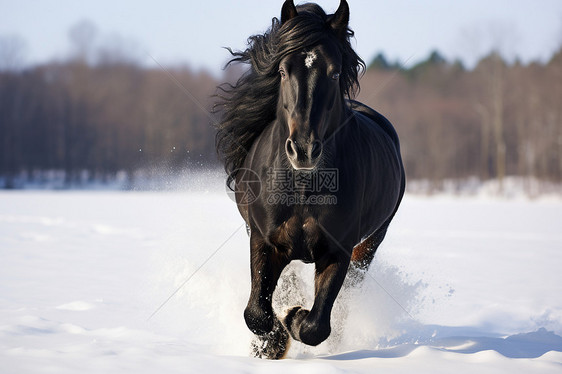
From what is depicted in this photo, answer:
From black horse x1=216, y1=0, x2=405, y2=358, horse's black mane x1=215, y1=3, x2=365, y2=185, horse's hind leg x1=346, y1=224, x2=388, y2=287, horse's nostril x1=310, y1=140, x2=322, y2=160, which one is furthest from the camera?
horse's hind leg x1=346, y1=224, x2=388, y2=287

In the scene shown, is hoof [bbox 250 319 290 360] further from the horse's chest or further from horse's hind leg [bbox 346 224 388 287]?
horse's hind leg [bbox 346 224 388 287]

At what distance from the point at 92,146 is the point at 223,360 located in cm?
3148

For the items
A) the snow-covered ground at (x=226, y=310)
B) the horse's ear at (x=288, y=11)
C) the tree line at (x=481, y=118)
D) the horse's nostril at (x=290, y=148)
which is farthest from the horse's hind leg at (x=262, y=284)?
the tree line at (x=481, y=118)

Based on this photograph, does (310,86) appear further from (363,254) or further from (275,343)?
(363,254)

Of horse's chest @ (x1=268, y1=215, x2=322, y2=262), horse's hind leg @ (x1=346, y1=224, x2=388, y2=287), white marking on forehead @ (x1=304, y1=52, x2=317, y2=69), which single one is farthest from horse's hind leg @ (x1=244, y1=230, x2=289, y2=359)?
horse's hind leg @ (x1=346, y1=224, x2=388, y2=287)

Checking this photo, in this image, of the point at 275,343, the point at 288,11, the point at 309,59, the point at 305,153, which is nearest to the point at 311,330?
the point at 275,343

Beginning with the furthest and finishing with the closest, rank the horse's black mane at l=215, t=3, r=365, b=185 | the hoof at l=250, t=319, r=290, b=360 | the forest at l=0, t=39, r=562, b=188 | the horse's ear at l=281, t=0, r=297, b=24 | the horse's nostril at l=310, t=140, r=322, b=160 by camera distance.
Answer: the forest at l=0, t=39, r=562, b=188, the hoof at l=250, t=319, r=290, b=360, the horse's ear at l=281, t=0, r=297, b=24, the horse's black mane at l=215, t=3, r=365, b=185, the horse's nostril at l=310, t=140, r=322, b=160

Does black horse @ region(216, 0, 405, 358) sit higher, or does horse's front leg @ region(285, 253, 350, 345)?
black horse @ region(216, 0, 405, 358)

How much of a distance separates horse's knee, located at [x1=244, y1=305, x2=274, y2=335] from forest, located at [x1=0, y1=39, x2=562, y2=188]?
24846 mm

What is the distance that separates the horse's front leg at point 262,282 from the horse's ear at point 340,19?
4.31 ft

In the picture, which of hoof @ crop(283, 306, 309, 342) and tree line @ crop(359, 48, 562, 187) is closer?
hoof @ crop(283, 306, 309, 342)

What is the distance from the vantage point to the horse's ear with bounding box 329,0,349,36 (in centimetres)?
319

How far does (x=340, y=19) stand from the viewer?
3199mm

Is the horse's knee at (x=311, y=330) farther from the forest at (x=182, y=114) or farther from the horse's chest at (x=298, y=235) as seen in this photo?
the forest at (x=182, y=114)
